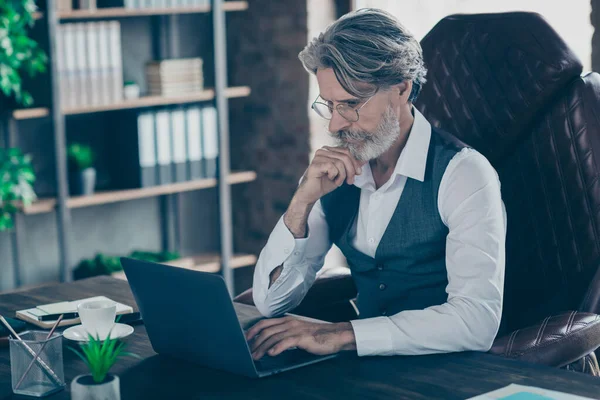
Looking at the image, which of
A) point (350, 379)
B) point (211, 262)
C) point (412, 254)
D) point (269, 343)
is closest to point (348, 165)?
point (412, 254)

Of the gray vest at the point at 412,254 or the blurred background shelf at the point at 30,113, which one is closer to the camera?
the gray vest at the point at 412,254

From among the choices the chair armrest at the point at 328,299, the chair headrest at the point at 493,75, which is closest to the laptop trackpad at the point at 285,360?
the chair armrest at the point at 328,299

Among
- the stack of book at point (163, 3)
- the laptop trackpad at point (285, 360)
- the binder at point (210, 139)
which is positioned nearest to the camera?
the laptop trackpad at point (285, 360)

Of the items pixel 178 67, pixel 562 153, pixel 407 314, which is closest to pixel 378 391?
pixel 407 314

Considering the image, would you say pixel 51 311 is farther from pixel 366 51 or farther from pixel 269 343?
pixel 366 51

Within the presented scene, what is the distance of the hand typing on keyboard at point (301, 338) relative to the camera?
1607 mm

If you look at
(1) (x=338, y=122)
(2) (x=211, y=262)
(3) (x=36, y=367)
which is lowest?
(2) (x=211, y=262)

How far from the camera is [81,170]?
3.57 m

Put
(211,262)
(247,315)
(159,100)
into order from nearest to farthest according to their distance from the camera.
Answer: (247,315), (159,100), (211,262)

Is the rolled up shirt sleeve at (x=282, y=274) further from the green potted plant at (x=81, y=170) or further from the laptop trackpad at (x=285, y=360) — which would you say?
the green potted plant at (x=81, y=170)

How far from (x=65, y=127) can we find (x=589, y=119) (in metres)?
2.39

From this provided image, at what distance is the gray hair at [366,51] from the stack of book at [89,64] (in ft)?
5.79

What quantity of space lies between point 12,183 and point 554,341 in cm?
223

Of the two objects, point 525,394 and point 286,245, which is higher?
point 286,245
